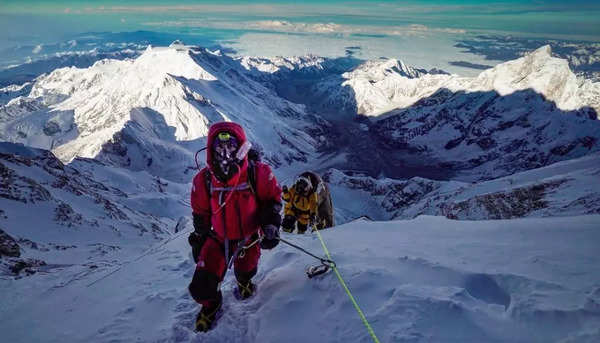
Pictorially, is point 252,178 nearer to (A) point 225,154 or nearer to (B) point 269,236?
(A) point 225,154

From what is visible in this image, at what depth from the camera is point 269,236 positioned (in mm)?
6281

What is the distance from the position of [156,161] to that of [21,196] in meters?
155

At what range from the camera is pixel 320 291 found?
5.92 metres

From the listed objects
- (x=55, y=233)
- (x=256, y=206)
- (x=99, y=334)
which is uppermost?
(x=256, y=206)

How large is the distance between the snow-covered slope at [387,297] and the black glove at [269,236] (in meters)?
0.92

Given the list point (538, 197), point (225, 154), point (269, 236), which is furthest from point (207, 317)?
point (538, 197)

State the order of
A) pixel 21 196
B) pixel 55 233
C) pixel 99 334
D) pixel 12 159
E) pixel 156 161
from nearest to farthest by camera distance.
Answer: pixel 99 334 < pixel 55 233 < pixel 21 196 < pixel 12 159 < pixel 156 161

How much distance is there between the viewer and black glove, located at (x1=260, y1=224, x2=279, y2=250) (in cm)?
627

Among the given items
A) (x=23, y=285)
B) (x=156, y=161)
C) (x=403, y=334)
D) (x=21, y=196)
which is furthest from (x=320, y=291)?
(x=156, y=161)

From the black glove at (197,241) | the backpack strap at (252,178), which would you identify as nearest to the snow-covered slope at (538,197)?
the backpack strap at (252,178)

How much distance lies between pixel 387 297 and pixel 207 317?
10.7 feet

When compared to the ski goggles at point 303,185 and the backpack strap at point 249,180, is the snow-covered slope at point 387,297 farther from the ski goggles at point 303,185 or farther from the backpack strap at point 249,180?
the ski goggles at point 303,185

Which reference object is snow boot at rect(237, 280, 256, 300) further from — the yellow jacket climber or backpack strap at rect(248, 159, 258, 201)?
the yellow jacket climber

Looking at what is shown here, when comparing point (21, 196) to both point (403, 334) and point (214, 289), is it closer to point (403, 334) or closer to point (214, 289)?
point (214, 289)
